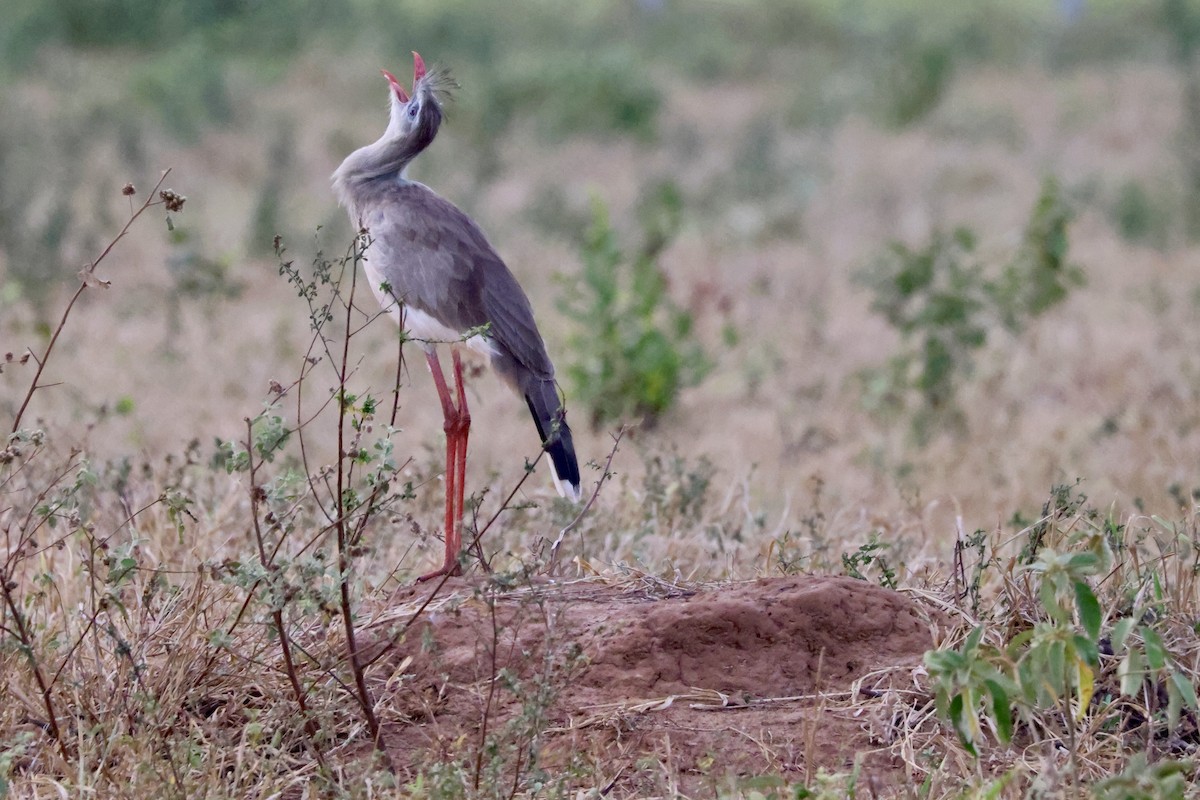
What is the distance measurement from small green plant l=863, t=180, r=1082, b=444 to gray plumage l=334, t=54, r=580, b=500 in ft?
10.5

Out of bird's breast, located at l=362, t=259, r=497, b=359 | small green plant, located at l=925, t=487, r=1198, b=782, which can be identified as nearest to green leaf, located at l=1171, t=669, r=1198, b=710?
small green plant, located at l=925, t=487, r=1198, b=782

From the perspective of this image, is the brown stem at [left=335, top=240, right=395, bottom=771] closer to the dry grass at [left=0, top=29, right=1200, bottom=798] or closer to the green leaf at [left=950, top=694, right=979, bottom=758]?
the dry grass at [left=0, top=29, right=1200, bottom=798]

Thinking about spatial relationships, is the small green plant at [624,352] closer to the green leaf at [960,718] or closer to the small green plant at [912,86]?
the green leaf at [960,718]

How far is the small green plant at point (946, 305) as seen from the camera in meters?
7.39

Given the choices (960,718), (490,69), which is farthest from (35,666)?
(490,69)

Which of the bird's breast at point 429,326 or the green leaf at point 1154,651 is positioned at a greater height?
the bird's breast at point 429,326

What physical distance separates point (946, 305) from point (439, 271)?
3.71m

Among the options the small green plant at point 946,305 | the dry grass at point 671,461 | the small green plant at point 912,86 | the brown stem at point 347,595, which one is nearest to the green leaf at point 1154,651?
the dry grass at point 671,461

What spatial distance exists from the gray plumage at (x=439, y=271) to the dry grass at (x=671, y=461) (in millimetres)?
521

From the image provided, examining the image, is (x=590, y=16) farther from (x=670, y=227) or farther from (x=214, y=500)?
(x=214, y=500)

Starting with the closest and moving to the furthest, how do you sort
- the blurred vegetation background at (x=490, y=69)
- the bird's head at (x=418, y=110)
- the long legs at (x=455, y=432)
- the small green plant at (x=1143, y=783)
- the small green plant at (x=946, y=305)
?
the small green plant at (x=1143, y=783) → the long legs at (x=455, y=432) → the bird's head at (x=418, y=110) → the small green plant at (x=946, y=305) → the blurred vegetation background at (x=490, y=69)

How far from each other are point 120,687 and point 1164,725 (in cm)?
221

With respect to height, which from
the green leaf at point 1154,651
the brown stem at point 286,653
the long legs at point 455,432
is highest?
the long legs at point 455,432

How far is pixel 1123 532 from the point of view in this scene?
12.0ft
